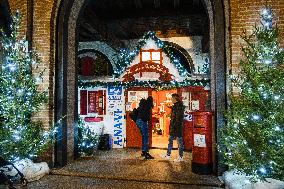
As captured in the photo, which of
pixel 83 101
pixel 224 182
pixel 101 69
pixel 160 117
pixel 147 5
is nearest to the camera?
pixel 224 182

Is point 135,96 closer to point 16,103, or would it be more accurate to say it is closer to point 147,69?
point 147,69

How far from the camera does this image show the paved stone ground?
641 cm

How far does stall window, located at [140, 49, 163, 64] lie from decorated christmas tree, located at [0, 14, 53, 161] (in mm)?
5251

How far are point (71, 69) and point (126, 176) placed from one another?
364cm

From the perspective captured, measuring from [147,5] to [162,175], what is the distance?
6.39 metres

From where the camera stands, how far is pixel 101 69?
1490 centimetres

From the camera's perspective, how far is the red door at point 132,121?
11.8m

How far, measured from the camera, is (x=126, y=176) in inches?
277

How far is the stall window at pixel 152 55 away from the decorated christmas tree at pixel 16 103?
17.2 ft

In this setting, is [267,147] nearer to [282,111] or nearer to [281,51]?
[282,111]

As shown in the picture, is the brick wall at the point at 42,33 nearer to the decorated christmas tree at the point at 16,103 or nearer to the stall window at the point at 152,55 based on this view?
the decorated christmas tree at the point at 16,103

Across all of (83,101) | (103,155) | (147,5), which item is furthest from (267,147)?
(83,101)

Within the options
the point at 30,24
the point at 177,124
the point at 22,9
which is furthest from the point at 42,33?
the point at 177,124

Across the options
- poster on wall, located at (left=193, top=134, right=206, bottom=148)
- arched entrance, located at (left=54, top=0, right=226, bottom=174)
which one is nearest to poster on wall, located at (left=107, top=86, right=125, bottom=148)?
arched entrance, located at (left=54, top=0, right=226, bottom=174)
